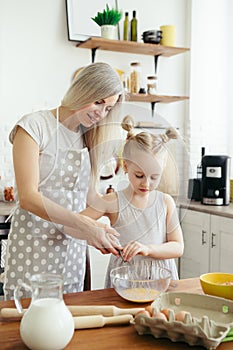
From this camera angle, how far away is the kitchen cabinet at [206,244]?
10.4ft

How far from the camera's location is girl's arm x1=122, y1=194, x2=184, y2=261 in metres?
1.39

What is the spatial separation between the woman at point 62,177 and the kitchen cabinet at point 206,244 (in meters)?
1.55

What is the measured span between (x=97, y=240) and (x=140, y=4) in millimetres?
2902

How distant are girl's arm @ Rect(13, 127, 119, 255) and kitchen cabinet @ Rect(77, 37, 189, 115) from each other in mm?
1981

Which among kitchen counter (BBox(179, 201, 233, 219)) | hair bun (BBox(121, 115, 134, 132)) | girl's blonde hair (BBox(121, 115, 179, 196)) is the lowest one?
kitchen counter (BBox(179, 201, 233, 219))

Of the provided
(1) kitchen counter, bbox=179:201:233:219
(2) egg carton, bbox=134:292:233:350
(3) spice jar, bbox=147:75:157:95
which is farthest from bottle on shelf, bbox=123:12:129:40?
(2) egg carton, bbox=134:292:233:350

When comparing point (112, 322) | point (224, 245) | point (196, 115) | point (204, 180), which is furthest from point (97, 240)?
point (196, 115)

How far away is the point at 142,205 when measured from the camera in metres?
1.40

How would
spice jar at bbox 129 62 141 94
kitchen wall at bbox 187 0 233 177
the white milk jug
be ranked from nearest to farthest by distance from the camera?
the white milk jug → spice jar at bbox 129 62 141 94 → kitchen wall at bbox 187 0 233 177

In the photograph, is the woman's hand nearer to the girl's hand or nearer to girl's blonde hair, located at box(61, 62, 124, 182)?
the girl's hand

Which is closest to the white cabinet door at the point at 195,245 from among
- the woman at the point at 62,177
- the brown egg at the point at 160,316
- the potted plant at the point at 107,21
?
the potted plant at the point at 107,21

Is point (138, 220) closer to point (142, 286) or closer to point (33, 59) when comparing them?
point (142, 286)

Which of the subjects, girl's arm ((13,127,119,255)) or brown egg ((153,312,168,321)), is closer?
brown egg ((153,312,168,321))

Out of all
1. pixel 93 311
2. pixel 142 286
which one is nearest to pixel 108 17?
pixel 142 286
